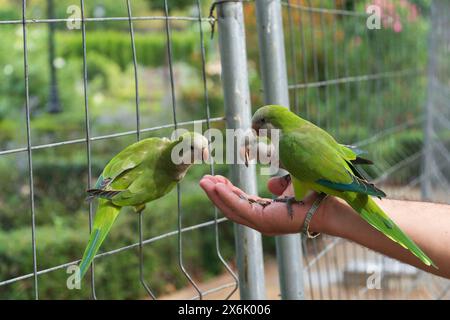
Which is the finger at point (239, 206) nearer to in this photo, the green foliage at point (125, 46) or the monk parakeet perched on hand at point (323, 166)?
the monk parakeet perched on hand at point (323, 166)

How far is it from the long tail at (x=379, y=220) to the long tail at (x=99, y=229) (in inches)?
16.5

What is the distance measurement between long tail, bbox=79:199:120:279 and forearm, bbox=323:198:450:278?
1.36 ft

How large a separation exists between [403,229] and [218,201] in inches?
14.3

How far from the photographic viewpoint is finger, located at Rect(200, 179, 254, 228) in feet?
3.90

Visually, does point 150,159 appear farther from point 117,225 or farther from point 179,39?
point 179,39

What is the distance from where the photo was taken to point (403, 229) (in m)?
1.25

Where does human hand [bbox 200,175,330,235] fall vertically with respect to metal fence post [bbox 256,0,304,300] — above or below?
below

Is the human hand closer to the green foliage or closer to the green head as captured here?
the green head

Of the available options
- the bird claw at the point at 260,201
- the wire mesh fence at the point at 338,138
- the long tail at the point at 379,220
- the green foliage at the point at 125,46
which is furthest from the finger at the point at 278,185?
the green foliage at the point at 125,46

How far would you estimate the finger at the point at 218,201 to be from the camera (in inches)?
46.8

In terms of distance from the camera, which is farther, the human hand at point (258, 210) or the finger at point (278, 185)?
the finger at point (278, 185)

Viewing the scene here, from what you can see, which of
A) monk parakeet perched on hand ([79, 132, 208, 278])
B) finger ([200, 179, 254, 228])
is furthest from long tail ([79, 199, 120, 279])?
finger ([200, 179, 254, 228])
